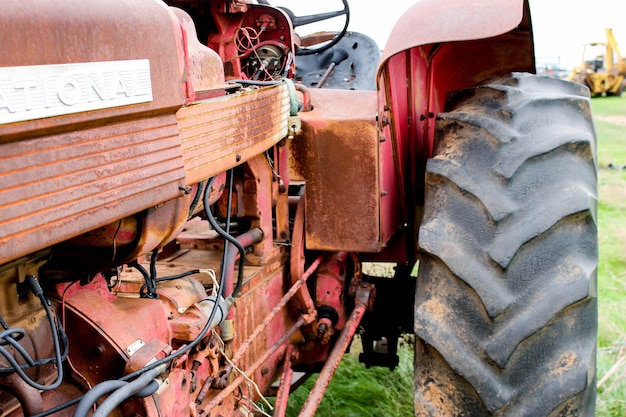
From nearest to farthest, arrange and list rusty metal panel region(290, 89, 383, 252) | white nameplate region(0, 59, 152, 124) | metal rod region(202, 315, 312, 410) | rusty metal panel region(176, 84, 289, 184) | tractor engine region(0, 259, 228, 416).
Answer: white nameplate region(0, 59, 152, 124), tractor engine region(0, 259, 228, 416), rusty metal panel region(176, 84, 289, 184), metal rod region(202, 315, 312, 410), rusty metal panel region(290, 89, 383, 252)

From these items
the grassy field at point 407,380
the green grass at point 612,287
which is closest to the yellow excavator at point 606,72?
the green grass at point 612,287

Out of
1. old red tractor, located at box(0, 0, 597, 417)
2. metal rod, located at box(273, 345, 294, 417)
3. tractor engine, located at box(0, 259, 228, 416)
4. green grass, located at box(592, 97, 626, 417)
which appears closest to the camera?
old red tractor, located at box(0, 0, 597, 417)

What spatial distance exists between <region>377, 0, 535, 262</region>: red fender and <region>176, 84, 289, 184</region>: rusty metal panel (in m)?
0.35

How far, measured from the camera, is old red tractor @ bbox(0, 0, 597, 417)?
3.79 feet

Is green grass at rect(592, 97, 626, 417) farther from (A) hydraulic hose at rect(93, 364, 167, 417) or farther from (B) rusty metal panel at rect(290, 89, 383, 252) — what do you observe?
(A) hydraulic hose at rect(93, 364, 167, 417)

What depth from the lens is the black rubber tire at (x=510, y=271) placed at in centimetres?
187

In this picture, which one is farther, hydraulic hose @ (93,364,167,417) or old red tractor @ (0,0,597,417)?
hydraulic hose @ (93,364,167,417)

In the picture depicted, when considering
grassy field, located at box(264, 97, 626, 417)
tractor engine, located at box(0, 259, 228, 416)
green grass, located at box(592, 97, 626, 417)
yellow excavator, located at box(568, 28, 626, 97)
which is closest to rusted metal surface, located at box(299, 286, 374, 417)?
tractor engine, located at box(0, 259, 228, 416)

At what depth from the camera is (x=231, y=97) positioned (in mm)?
1707

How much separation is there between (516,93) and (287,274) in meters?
0.92

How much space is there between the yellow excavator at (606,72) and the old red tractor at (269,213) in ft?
71.9

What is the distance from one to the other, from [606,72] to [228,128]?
23602 mm

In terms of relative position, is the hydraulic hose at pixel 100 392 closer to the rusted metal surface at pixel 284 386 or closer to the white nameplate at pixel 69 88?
the white nameplate at pixel 69 88

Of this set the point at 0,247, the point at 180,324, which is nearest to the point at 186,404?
the point at 180,324
